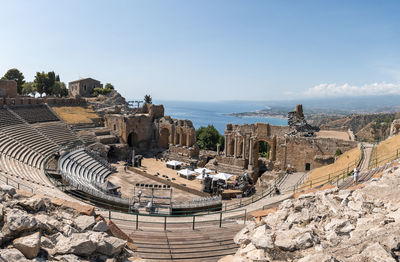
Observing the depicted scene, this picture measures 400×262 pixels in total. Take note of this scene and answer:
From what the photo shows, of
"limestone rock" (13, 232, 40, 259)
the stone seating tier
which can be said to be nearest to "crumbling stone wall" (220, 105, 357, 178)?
the stone seating tier

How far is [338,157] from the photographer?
102 feet

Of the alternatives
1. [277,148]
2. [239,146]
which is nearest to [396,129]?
[277,148]

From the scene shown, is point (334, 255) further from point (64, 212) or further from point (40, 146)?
point (40, 146)

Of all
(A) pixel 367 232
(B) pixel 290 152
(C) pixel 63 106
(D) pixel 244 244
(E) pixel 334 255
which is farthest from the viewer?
(C) pixel 63 106

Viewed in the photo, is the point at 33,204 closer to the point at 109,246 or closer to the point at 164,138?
the point at 109,246

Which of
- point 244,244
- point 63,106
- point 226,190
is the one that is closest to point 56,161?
point 226,190

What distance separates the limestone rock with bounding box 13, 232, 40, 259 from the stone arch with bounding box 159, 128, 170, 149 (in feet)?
150

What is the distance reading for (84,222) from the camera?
7949 millimetres

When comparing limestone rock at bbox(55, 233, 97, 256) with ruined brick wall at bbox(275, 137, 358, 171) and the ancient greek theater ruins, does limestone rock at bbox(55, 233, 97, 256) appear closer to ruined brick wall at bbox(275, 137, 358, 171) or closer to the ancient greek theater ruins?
the ancient greek theater ruins

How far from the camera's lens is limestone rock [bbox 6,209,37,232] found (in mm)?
6398

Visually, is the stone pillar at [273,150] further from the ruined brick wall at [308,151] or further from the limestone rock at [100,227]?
the limestone rock at [100,227]

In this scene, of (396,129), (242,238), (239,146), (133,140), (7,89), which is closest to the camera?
(242,238)

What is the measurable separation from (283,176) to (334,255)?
1067 inches

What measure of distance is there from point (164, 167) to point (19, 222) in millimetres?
36139
